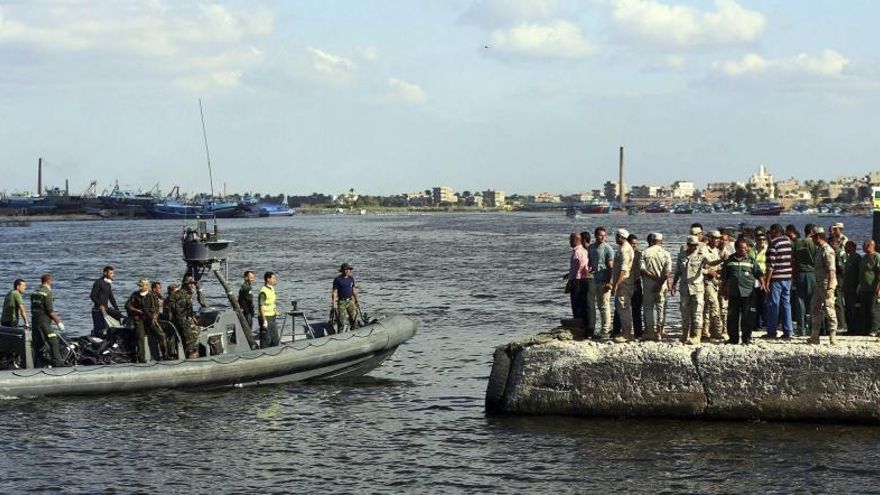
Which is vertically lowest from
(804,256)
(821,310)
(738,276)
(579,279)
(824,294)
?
(821,310)

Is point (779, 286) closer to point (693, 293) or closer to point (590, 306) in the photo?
point (693, 293)

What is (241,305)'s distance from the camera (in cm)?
2112

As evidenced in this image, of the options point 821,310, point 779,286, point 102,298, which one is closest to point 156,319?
point 102,298

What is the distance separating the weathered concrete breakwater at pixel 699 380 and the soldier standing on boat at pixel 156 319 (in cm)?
622

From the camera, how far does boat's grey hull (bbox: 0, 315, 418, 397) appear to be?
18250 millimetres

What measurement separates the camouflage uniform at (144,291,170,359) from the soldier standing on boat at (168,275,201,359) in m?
0.24

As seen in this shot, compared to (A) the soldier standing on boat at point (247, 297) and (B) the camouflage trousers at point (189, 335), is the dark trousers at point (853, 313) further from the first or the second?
(B) the camouflage trousers at point (189, 335)

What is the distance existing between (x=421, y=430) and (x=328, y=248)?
72825 millimetres

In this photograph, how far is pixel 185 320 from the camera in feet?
63.3

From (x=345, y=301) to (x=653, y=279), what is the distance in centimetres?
723

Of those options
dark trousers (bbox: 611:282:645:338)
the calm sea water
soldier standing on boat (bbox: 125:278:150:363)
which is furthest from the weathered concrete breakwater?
soldier standing on boat (bbox: 125:278:150:363)

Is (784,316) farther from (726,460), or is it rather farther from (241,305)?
(241,305)

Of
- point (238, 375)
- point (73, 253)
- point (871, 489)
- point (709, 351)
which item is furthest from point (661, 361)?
point (73, 253)

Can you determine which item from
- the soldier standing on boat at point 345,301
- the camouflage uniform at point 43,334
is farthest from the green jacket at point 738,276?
the camouflage uniform at point 43,334
